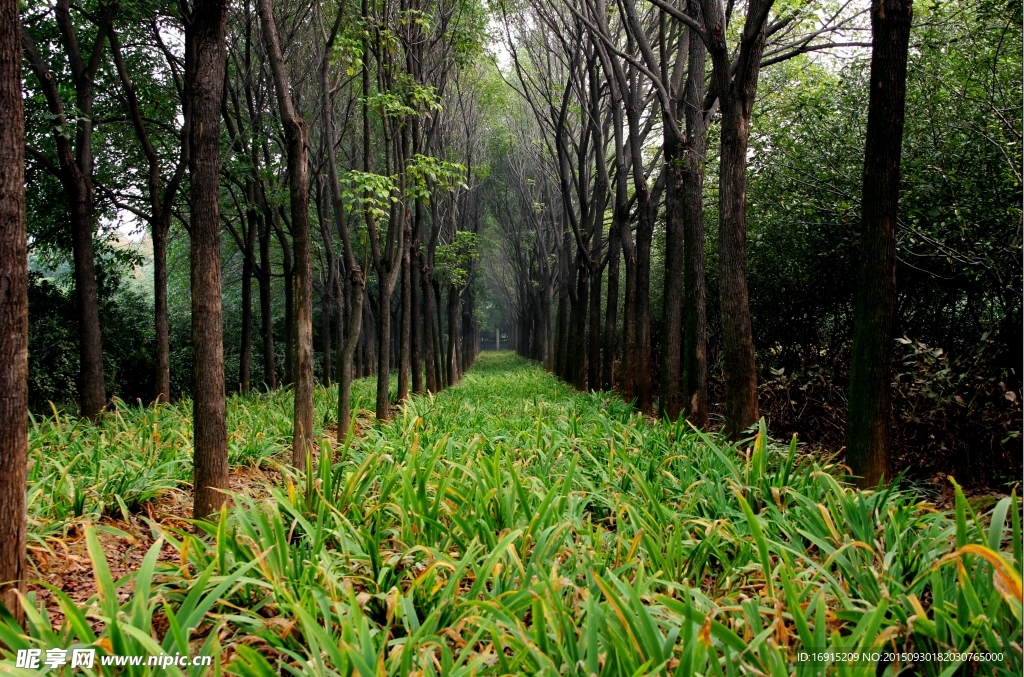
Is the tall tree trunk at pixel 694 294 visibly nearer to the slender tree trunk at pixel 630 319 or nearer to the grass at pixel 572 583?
the grass at pixel 572 583

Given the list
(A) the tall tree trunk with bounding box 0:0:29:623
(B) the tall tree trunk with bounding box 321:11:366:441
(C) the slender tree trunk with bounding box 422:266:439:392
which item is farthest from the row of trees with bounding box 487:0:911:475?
(A) the tall tree trunk with bounding box 0:0:29:623

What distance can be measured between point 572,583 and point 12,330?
8.41 feet

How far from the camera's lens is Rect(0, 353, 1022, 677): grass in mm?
2027

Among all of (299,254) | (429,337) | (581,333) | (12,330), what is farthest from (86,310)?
(581,333)

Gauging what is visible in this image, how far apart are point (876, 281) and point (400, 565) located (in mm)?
3466

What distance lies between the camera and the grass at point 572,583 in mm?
2027

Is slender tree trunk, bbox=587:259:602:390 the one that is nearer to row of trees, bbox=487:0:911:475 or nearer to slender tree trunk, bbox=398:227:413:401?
row of trees, bbox=487:0:911:475

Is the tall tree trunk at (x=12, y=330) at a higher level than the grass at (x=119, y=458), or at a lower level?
higher

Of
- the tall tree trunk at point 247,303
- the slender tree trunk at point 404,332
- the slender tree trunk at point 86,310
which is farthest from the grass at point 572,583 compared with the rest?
the tall tree trunk at point 247,303

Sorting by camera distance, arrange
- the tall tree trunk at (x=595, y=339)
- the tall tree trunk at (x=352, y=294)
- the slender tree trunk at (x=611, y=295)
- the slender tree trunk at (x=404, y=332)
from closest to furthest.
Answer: the tall tree trunk at (x=352, y=294)
the slender tree trunk at (x=404, y=332)
the slender tree trunk at (x=611, y=295)
the tall tree trunk at (x=595, y=339)

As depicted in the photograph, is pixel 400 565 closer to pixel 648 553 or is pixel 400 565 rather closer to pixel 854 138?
pixel 648 553

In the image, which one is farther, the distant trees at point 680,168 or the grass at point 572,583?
the distant trees at point 680,168

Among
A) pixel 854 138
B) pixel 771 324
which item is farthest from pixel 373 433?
pixel 771 324

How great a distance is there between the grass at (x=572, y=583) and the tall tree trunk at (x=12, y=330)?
0.32m
